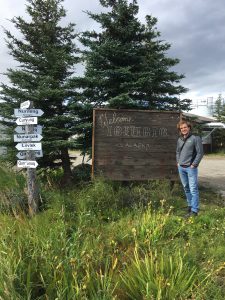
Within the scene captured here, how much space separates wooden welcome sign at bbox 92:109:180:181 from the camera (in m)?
9.02

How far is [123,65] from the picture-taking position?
36.0 feet

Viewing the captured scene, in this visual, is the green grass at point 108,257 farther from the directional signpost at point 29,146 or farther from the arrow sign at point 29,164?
the directional signpost at point 29,146

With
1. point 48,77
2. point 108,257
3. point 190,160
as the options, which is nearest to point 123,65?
point 48,77

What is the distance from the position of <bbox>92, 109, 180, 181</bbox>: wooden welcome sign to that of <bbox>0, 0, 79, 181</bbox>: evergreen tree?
116 centimetres

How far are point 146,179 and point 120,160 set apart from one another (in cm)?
79

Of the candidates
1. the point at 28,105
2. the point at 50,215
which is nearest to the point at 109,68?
the point at 28,105

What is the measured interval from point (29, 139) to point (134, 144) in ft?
10.4

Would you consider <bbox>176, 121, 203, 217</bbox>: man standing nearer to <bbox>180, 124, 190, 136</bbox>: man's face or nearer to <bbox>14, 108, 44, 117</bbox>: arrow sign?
<bbox>180, 124, 190, 136</bbox>: man's face

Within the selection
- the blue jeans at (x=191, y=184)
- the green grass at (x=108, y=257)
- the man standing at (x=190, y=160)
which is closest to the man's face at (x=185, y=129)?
the man standing at (x=190, y=160)

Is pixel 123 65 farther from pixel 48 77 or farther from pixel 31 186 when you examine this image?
pixel 31 186

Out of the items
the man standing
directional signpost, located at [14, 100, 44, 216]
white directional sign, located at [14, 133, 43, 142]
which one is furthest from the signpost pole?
the man standing

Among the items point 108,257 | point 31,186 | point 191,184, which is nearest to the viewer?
point 108,257

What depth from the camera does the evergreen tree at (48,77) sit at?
1016 cm

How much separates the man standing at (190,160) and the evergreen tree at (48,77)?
303 cm
